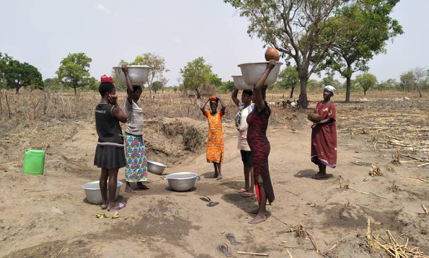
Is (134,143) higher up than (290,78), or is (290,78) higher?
(290,78)

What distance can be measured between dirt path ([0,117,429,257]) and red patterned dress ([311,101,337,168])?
0.36m

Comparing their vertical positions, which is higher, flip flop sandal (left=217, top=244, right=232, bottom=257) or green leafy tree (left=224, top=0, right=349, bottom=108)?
green leafy tree (left=224, top=0, right=349, bottom=108)

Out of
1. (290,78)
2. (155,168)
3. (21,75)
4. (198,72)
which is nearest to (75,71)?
(21,75)

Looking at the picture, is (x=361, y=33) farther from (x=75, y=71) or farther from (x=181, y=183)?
(x=75, y=71)

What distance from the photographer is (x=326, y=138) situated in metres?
4.86

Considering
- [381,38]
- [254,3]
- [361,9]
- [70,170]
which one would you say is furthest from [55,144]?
[381,38]

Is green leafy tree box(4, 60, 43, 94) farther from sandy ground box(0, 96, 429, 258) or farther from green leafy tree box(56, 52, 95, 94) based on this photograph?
sandy ground box(0, 96, 429, 258)

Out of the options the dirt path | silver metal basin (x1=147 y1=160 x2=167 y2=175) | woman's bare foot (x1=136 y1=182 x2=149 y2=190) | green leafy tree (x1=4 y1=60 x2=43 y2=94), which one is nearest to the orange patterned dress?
the dirt path

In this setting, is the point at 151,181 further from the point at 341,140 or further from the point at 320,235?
the point at 341,140

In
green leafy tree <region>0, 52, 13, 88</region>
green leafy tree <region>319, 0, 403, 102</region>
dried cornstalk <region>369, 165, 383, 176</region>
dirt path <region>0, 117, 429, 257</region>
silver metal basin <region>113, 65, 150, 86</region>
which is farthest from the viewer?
green leafy tree <region>0, 52, 13, 88</region>

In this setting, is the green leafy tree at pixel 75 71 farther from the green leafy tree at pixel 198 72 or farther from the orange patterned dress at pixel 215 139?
the orange patterned dress at pixel 215 139

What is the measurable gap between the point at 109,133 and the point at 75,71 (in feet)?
118

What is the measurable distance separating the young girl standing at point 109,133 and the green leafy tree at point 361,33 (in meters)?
13.8

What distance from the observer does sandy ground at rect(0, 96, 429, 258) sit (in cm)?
288
